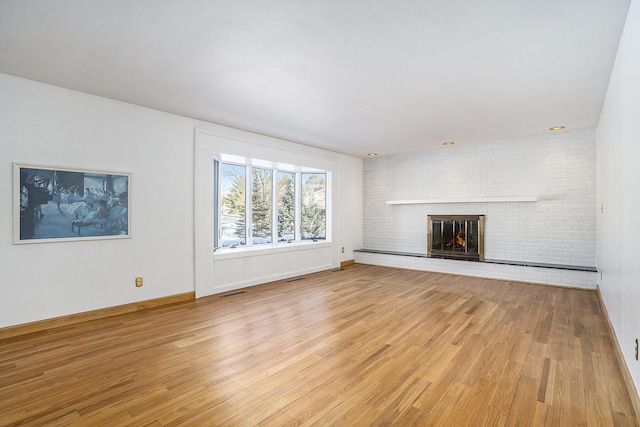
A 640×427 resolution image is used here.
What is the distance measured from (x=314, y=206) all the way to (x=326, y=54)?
453 cm

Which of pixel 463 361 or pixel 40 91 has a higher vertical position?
pixel 40 91

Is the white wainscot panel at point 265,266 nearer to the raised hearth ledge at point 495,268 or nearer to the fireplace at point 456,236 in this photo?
the raised hearth ledge at point 495,268

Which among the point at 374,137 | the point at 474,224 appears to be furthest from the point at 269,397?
the point at 474,224

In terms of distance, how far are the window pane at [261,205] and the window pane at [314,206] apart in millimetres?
910

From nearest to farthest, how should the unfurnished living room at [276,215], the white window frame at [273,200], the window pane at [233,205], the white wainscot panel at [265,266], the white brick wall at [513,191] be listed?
the unfurnished living room at [276,215] → the white wainscot panel at [265,266] → the white brick wall at [513,191] → the white window frame at [273,200] → the window pane at [233,205]

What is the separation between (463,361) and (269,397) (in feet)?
5.20

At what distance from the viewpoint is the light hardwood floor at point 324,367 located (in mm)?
1907

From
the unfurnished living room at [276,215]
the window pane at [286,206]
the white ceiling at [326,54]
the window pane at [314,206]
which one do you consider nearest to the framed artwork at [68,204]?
the unfurnished living room at [276,215]

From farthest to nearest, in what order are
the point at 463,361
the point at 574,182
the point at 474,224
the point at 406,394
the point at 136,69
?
the point at 474,224 → the point at 574,182 → the point at 136,69 → the point at 463,361 → the point at 406,394

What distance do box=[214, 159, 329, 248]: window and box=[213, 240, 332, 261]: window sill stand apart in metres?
0.19

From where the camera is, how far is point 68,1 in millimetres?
1995

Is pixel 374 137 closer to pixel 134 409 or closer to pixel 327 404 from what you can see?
pixel 327 404

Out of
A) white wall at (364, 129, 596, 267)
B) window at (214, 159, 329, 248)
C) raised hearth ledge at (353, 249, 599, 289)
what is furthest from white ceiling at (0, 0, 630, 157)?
raised hearth ledge at (353, 249, 599, 289)

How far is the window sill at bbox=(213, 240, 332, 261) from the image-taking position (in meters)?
4.98
